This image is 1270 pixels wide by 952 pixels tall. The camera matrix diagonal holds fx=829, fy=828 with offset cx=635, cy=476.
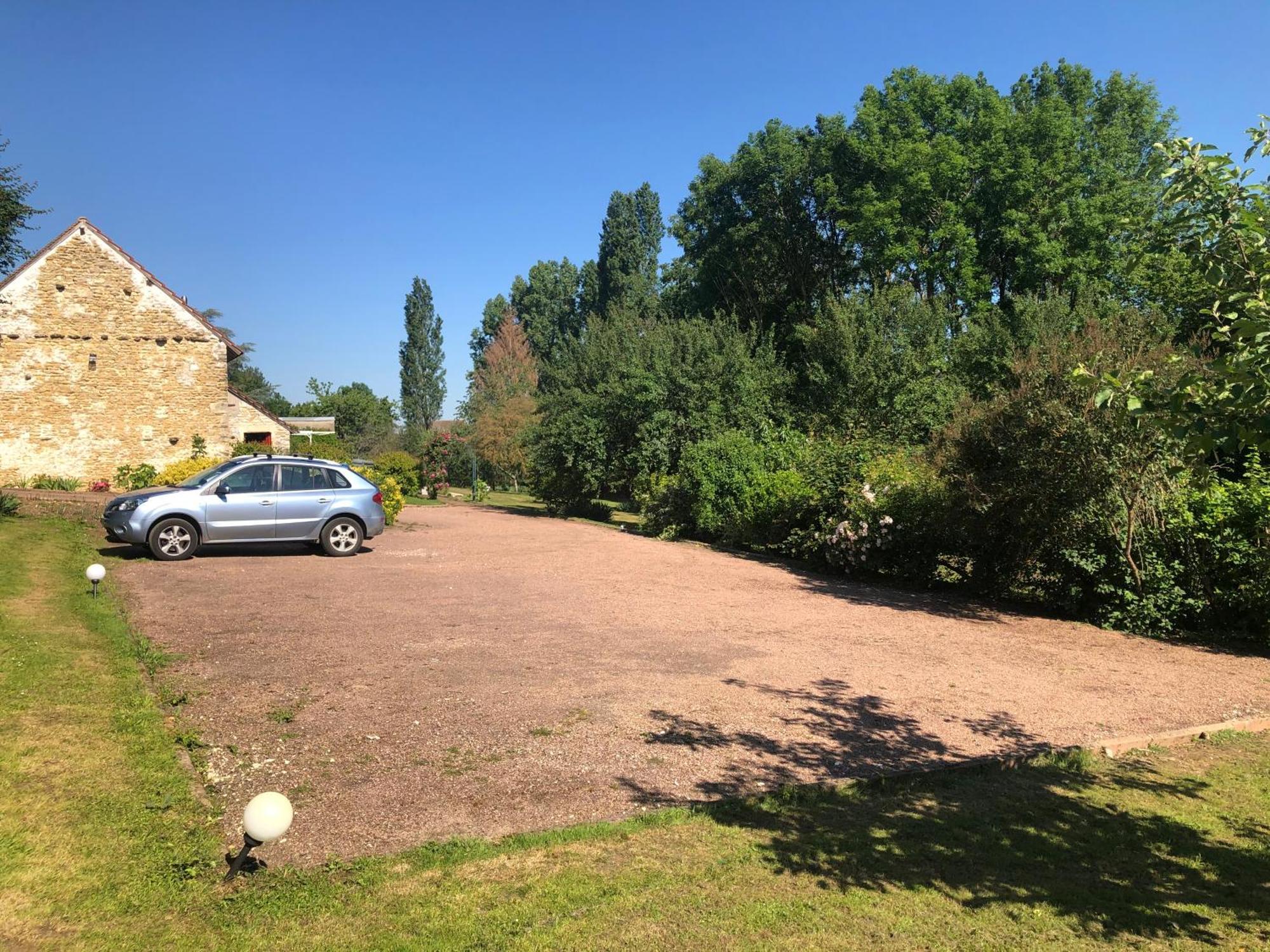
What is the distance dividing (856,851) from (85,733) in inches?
179

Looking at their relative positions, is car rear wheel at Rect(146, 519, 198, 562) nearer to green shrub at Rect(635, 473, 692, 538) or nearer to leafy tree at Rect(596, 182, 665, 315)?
green shrub at Rect(635, 473, 692, 538)

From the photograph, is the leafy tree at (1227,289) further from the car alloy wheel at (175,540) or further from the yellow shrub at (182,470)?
the yellow shrub at (182,470)

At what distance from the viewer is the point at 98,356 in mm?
23094

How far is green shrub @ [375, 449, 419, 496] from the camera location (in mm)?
33531

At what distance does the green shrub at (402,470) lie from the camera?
33531mm

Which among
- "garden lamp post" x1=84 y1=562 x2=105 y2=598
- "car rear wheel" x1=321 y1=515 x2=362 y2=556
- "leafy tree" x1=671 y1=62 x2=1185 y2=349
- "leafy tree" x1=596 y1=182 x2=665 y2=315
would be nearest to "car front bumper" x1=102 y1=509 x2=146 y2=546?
"car rear wheel" x1=321 y1=515 x2=362 y2=556

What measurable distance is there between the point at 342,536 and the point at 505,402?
38.1 metres

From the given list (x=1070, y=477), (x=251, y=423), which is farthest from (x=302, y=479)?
(x=251, y=423)

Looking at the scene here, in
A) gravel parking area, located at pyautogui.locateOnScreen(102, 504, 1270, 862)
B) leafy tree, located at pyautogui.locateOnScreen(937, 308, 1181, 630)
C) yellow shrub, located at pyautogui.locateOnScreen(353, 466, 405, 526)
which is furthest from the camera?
yellow shrub, located at pyautogui.locateOnScreen(353, 466, 405, 526)

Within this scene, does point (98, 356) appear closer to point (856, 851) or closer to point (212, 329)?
point (212, 329)

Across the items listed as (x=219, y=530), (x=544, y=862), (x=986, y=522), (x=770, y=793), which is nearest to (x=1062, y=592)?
(x=986, y=522)

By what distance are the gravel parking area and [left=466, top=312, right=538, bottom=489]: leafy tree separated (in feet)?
68.2

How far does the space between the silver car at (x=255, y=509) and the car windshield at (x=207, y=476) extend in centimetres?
2

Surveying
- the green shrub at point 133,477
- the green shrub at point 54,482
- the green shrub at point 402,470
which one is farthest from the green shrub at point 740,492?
the green shrub at point 54,482
